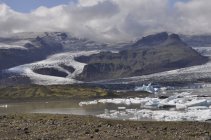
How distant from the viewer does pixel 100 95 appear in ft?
631

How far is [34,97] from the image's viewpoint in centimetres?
19462

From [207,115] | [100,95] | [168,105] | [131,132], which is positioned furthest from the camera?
[100,95]

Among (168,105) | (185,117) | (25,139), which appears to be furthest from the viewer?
(168,105)

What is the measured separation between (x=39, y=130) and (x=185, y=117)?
30.2 meters

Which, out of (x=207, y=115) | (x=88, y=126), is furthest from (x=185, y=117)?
(x=88, y=126)

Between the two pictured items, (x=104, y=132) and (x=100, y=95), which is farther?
(x=100, y=95)

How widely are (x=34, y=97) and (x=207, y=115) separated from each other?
14214cm

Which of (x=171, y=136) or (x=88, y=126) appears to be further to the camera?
(x=88, y=126)

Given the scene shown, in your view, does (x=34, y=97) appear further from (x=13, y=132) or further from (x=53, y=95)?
(x=13, y=132)

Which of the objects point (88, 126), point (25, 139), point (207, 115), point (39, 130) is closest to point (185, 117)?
point (207, 115)

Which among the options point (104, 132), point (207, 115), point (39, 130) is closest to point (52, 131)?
point (39, 130)

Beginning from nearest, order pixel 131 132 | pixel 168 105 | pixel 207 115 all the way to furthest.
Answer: pixel 131 132 → pixel 207 115 → pixel 168 105

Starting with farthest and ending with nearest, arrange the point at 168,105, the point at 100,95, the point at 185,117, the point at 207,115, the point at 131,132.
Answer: the point at 100,95 < the point at 168,105 < the point at 185,117 < the point at 207,115 < the point at 131,132

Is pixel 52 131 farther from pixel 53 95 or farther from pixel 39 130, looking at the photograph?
pixel 53 95
